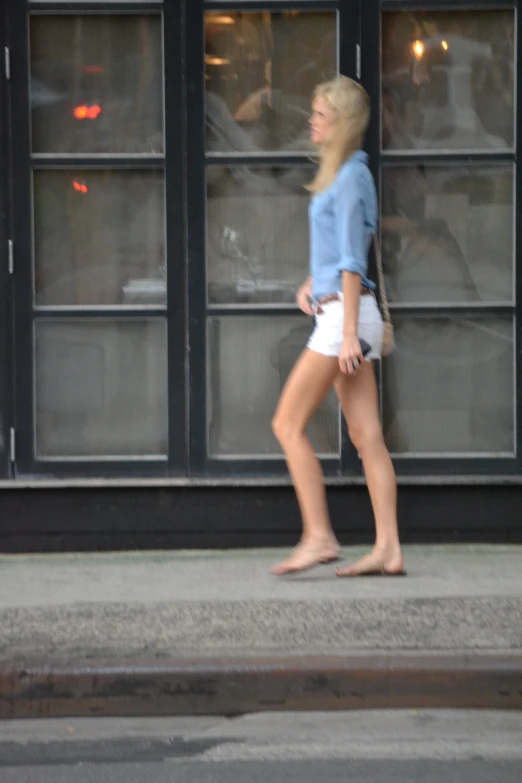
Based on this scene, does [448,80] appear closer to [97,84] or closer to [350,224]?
[350,224]

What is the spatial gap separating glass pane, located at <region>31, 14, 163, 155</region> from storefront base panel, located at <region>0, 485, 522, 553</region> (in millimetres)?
1716

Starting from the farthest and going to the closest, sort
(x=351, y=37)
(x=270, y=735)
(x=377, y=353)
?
(x=351, y=37), (x=377, y=353), (x=270, y=735)

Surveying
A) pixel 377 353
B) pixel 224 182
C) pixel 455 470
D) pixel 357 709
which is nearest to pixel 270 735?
pixel 357 709

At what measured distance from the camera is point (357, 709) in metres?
5.30

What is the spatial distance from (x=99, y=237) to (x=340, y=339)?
1560 mm

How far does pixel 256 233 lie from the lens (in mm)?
7484

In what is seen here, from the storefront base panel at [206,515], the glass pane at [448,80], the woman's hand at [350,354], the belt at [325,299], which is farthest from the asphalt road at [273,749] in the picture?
the glass pane at [448,80]

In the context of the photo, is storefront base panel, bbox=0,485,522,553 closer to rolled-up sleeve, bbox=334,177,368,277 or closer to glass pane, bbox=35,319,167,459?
glass pane, bbox=35,319,167,459

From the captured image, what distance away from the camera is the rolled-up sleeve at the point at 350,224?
6.47m

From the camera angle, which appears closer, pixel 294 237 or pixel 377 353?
pixel 377 353

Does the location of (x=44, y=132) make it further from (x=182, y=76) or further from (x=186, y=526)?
(x=186, y=526)

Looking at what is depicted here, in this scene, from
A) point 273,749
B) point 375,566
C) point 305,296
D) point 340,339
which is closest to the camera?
point 273,749

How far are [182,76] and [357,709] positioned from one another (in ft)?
11.2

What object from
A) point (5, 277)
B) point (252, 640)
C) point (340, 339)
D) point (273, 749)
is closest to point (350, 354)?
point (340, 339)
